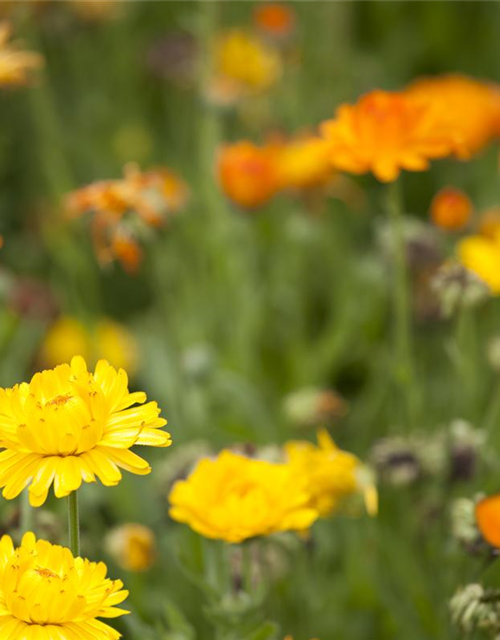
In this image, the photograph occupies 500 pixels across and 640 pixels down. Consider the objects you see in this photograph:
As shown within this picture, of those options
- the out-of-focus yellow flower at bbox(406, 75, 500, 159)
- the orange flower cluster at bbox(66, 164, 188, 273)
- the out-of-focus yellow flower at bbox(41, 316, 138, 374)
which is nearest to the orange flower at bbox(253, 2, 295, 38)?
the out-of-focus yellow flower at bbox(406, 75, 500, 159)

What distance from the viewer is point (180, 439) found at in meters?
1.34

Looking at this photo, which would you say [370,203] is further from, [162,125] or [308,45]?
[162,125]

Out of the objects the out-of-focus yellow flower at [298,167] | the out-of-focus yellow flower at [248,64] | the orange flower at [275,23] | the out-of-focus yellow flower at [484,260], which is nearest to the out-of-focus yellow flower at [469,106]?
the out-of-focus yellow flower at [298,167]

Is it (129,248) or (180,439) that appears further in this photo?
(180,439)

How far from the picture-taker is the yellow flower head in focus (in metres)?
1.99

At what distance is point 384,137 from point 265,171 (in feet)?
1.45

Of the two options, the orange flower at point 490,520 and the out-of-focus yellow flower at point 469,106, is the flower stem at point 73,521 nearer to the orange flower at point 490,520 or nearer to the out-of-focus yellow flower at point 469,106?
the orange flower at point 490,520

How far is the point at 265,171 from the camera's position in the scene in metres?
1.36

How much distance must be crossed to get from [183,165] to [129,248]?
3.63 feet

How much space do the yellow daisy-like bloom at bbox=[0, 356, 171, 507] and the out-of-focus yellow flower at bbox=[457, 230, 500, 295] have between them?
16.6 inches

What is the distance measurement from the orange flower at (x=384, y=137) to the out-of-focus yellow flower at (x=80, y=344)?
81cm

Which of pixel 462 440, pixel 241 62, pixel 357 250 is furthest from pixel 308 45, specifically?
pixel 462 440

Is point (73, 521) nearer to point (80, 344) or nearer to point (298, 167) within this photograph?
point (298, 167)

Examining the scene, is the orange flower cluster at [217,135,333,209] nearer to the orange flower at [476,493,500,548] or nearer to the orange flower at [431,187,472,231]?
the orange flower at [431,187,472,231]
